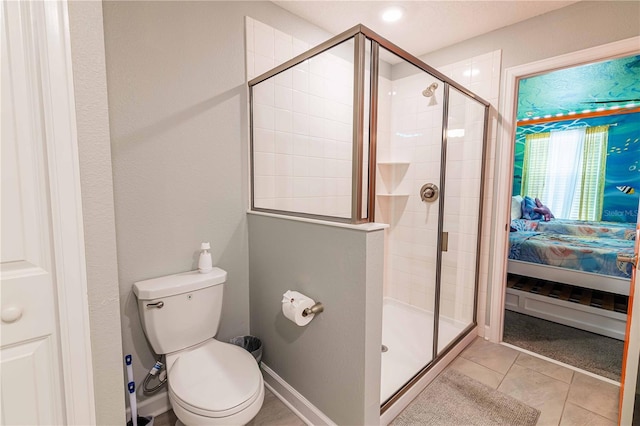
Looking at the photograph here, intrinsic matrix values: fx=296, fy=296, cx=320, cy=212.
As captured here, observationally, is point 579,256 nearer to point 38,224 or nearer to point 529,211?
point 529,211

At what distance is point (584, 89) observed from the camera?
11.8 feet

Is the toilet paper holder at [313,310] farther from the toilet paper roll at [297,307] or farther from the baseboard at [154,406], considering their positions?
the baseboard at [154,406]

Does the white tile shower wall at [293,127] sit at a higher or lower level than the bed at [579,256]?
higher

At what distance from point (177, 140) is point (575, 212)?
560 cm

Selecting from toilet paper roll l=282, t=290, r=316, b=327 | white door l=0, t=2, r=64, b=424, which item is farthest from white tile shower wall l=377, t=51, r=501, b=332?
white door l=0, t=2, r=64, b=424

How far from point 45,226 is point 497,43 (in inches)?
111

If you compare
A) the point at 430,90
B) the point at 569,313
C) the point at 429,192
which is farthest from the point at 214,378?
the point at 569,313

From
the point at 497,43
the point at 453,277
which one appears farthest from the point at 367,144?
the point at 497,43

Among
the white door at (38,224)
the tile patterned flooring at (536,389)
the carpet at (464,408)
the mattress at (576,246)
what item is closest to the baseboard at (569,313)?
the mattress at (576,246)

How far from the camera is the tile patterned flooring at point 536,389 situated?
1593 millimetres

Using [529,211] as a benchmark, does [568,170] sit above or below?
above

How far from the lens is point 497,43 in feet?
7.25

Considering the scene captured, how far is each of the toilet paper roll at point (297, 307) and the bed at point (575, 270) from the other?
96.4 inches

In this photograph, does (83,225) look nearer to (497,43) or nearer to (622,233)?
(497,43)
